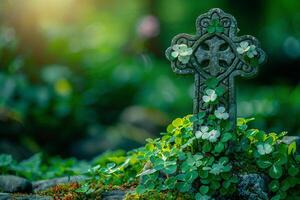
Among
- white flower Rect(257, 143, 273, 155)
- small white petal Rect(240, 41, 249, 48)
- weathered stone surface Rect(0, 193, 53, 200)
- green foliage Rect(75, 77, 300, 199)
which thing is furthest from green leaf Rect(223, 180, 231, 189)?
weathered stone surface Rect(0, 193, 53, 200)

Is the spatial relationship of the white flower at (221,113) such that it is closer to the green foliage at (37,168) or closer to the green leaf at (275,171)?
the green leaf at (275,171)

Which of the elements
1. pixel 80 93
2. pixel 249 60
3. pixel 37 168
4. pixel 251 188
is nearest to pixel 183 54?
pixel 249 60

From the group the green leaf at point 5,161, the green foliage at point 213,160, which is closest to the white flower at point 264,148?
the green foliage at point 213,160

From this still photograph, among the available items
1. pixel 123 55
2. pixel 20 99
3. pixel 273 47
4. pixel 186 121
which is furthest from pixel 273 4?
pixel 186 121

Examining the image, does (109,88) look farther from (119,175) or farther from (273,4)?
(273,4)

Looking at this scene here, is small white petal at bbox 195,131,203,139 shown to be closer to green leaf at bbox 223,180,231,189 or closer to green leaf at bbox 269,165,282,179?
green leaf at bbox 223,180,231,189

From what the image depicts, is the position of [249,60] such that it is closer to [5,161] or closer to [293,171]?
[293,171]
